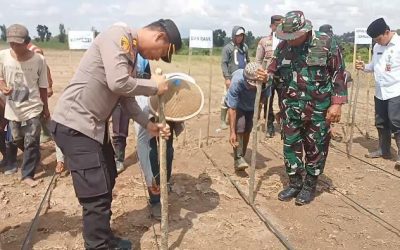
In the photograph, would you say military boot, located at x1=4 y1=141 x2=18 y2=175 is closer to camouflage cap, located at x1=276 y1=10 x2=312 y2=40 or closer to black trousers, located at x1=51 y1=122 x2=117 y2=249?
black trousers, located at x1=51 y1=122 x2=117 y2=249

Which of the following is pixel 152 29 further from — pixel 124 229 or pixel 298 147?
pixel 298 147

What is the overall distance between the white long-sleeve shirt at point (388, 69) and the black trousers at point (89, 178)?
15.4 ft

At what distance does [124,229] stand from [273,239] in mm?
1350

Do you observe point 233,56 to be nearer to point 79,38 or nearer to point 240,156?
point 240,156

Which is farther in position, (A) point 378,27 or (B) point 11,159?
(A) point 378,27

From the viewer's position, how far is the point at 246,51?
782 cm

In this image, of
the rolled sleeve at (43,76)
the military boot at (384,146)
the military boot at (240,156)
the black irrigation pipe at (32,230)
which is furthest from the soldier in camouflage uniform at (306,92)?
the rolled sleeve at (43,76)

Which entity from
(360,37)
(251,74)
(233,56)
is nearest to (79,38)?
(233,56)

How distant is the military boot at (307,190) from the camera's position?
14.9ft

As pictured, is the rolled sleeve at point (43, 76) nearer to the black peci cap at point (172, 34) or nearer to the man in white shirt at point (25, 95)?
the man in white shirt at point (25, 95)

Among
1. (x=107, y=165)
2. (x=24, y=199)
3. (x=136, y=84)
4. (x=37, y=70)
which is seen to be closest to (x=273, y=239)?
(x=107, y=165)

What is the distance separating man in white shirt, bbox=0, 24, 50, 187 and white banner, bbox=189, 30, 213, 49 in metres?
3.72

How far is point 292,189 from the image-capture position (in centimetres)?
468

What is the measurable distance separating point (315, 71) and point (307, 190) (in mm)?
1329
